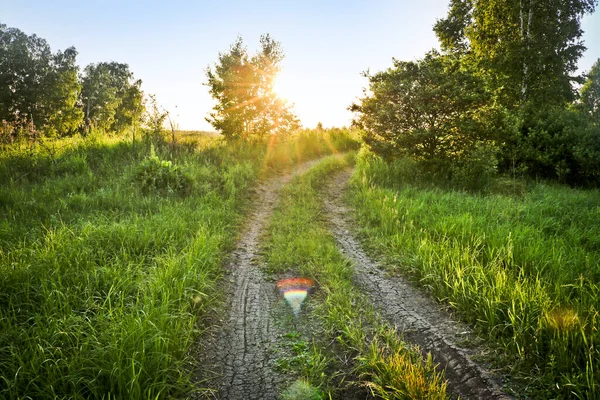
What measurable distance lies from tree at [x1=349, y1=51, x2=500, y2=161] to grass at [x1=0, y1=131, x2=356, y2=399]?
5555mm

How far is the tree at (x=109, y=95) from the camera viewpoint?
135 feet

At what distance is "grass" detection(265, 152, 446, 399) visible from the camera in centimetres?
284

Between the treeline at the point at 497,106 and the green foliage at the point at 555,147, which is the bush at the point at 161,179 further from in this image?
the green foliage at the point at 555,147

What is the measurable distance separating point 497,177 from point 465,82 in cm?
330

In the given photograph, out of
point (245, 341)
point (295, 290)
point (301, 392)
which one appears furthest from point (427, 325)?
point (245, 341)

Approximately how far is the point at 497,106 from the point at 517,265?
9.39 meters

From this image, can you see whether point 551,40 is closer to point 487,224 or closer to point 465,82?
point 465,82

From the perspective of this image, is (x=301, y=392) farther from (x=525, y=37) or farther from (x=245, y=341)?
(x=525, y=37)

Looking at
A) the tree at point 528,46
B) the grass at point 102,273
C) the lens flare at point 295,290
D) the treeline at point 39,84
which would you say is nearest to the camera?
the grass at point 102,273

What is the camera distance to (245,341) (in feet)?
12.0

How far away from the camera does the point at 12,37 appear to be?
31.1 m

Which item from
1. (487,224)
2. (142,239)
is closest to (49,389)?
(142,239)

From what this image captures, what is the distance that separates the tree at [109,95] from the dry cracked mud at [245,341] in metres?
38.2

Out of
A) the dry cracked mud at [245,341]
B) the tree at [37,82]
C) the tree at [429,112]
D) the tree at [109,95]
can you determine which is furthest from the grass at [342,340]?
the tree at [109,95]
